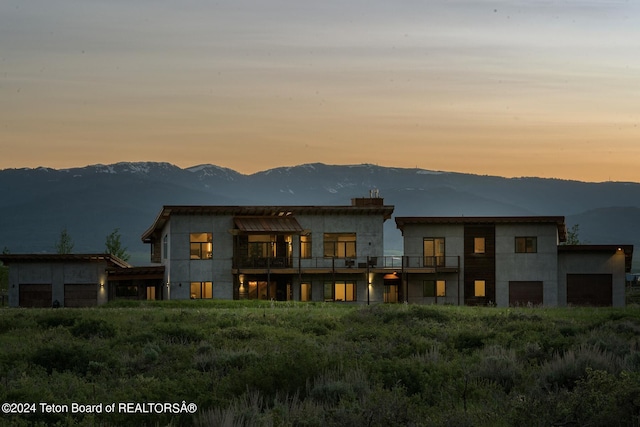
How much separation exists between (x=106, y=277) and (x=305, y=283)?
1377 cm

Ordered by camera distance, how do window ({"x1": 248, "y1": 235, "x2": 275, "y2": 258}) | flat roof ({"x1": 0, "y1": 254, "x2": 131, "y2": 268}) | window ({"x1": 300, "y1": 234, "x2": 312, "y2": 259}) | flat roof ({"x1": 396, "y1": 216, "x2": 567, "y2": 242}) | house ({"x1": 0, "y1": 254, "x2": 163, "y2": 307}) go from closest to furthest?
flat roof ({"x1": 0, "y1": 254, "x2": 131, "y2": 268}) → house ({"x1": 0, "y1": 254, "x2": 163, "y2": 307}) → window ({"x1": 248, "y1": 235, "x2": 275, "y2": 258}) → flat roof ({"x1": 396, "y1": 216, "x2": 567, "y2": 242}) → window ({"x1": 300, "y1": 234, "x2": 312, "y2": 259})

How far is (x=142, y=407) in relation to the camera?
17.0 metres

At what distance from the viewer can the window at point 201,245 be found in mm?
65125

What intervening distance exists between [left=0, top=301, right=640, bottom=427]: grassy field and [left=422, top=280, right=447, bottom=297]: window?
32430mm

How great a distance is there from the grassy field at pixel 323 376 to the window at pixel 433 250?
1261 inches

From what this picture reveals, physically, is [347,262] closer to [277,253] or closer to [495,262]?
[277,253]

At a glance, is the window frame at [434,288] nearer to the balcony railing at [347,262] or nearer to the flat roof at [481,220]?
the balcony railing at [347,262]

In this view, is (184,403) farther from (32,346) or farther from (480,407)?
(32,346)

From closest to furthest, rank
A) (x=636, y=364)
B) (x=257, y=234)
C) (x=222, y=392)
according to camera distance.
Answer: (x=222, y=392) → (x=636, y=364) → (x=257, y=234)

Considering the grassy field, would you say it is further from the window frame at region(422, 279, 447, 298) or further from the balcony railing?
the window frame at region(422, 279, 447, 298)

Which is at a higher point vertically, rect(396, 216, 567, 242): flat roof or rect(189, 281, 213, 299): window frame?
rect(396, 216, 567, 242): flat roof

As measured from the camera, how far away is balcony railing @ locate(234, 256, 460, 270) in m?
64.8

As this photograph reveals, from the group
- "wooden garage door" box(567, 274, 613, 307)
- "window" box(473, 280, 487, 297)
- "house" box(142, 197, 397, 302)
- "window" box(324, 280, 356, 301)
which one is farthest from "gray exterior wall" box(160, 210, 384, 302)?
"wooden garage door" box(567, 274, 613, 307)

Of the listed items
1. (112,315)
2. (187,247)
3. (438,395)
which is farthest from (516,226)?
(438,395)
